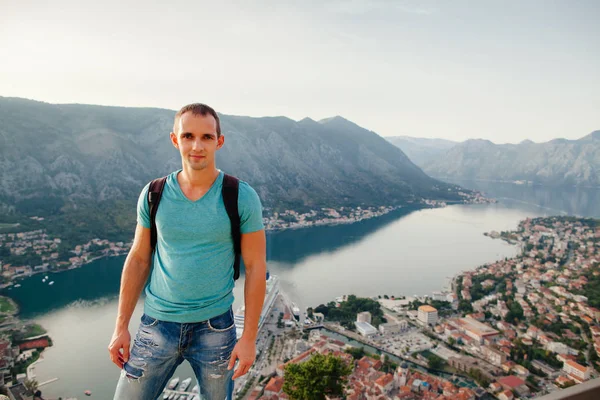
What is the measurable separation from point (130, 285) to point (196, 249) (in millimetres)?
190

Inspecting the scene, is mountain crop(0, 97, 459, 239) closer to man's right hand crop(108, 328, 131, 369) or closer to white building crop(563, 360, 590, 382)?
white building crop(563, 360, 590, 382)

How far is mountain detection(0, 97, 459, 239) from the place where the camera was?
2120cm

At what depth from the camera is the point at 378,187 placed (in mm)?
39281

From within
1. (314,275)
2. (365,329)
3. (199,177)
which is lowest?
(314,275)

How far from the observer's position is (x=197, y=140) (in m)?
0.73

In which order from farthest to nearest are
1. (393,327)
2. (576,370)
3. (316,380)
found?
(393,327), (576,370), (316,380)

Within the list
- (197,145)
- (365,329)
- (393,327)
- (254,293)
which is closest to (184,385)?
(365,329)

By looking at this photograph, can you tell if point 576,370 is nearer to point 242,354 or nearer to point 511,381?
point 511,381

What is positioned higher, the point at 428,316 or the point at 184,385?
the point at 428,316

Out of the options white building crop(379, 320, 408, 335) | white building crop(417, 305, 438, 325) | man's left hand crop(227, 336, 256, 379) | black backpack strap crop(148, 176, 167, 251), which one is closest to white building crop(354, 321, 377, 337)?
white building crop(379, 320, 408, 335)

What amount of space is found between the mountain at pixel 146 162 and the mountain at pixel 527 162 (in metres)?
23.2

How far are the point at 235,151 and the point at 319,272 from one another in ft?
68.8

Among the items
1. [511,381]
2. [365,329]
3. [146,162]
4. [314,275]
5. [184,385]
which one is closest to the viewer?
[184,385]

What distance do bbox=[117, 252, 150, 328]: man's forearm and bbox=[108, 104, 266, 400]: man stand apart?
4cm
